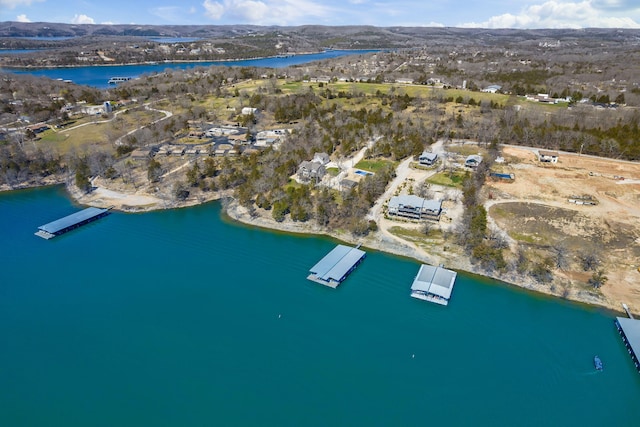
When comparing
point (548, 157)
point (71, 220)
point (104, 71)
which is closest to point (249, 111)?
point (71, 220)

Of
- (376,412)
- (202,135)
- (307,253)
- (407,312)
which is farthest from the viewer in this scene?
(202,135)

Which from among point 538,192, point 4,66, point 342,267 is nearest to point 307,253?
Answer: point 342,267

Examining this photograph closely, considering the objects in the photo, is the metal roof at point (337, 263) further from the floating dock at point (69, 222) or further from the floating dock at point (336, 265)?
the floating dock at point (69, 222)

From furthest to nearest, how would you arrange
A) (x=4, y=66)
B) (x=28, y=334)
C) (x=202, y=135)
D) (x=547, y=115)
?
(x=4, y=66) < (x=547, y=115) < (x=202, y=135) < (x=28, y=334)

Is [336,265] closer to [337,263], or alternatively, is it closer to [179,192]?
[337,263]

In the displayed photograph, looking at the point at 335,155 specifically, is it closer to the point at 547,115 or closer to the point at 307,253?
the point at 307,253

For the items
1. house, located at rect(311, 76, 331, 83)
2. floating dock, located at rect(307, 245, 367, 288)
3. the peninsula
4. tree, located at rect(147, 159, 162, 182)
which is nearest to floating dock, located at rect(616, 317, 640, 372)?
the peninsula

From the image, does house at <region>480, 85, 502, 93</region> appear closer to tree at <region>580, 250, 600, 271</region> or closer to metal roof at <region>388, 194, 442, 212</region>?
metal roof at <region>388, 194, 442, 212</region>
